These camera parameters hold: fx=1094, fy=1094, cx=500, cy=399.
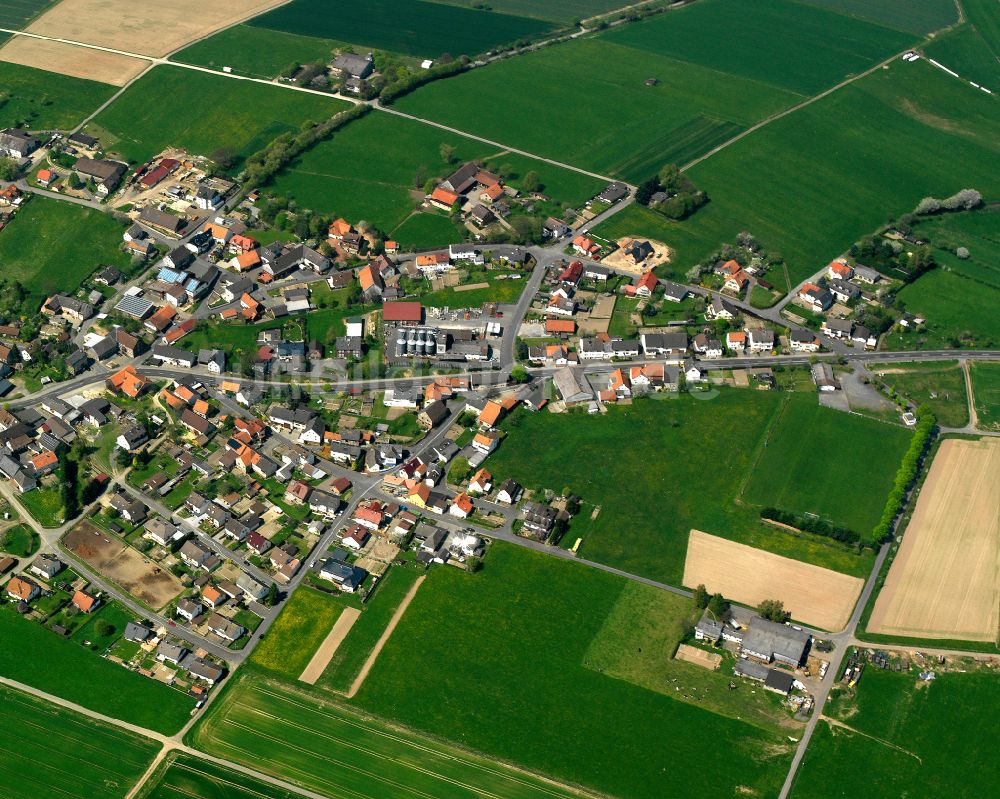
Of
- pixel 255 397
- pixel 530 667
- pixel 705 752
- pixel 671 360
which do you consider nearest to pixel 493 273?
pixel 671 360

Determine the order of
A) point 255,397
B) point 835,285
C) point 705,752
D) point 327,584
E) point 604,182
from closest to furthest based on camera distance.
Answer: point 705,752 → point 327,584 → point 255,397 → point 835,285 → point 604,182

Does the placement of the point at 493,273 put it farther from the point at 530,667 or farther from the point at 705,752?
the point at 705,752

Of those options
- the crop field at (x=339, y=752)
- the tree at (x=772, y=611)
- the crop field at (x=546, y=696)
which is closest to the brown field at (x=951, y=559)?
the tree at (x=772, y=611)

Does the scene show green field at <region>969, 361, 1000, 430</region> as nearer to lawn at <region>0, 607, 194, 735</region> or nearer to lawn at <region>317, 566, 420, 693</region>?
lawn at <region>317, 566, 420, 693</region>

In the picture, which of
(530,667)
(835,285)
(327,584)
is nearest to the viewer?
(530,667)

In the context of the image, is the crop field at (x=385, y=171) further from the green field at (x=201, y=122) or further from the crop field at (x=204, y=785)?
the crop field at (x=204, y=785)

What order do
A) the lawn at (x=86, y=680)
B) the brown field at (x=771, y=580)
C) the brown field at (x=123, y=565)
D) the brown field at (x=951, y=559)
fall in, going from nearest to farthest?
the lawn at (x=86, y=680), the brown field at (x=951, y=559), the brown field at (x=771, y=580), the brown field at (x=123, y=565)

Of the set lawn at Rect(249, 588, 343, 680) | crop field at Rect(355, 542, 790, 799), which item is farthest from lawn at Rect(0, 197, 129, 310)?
crop field at Rect(355, 542, 790, 799)
